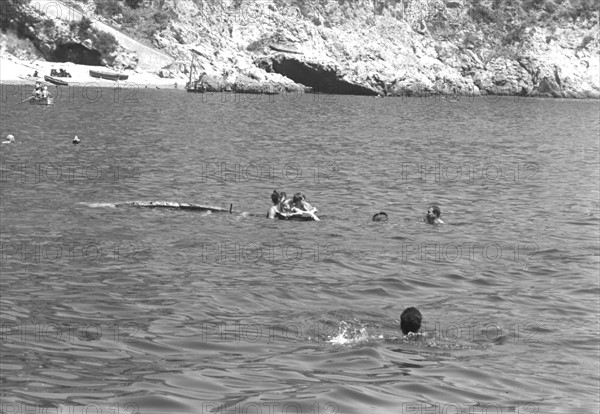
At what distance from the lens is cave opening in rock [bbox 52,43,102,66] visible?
98500 mm

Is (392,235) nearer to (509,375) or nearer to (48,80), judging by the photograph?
(509,375)

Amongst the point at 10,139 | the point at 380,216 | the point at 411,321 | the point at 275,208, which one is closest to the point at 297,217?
the point at 275,208

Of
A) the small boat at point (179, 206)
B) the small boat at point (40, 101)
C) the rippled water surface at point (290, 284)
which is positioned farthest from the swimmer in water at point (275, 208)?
the small boat at point (40, 101)

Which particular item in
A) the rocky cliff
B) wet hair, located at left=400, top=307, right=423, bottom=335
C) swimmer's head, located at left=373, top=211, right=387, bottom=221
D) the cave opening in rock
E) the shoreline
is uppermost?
the rocky cliff

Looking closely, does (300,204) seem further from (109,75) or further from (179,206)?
(109,75)

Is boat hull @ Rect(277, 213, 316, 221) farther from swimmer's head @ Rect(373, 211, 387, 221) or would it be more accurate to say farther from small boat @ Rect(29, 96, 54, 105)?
small boat @ Rect(29, 96, 54, 105)

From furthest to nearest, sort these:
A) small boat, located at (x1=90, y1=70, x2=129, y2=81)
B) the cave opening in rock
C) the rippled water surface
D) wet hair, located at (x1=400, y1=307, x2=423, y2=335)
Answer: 1. the cave opening in rock
2. small boat, located at (x1=90, y1=70, x2=129, y2=81)
3. wet hair, located at (x1=400, y1=307, x2=423, y2=335)
4. the rippled water surface

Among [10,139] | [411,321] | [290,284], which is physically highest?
[10,139]

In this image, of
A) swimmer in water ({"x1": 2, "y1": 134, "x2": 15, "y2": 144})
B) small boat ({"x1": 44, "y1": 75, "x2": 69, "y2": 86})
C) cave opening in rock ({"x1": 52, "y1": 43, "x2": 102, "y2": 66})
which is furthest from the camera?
cave opening in rock ({"x1": 52, "y1": 43, "x2": 102, "y2": 66})

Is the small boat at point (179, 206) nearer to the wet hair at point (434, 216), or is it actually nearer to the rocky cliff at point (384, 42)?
the wet hair at point (434, 216)

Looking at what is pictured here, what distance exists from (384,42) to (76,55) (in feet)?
126

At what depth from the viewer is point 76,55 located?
99375 millimetres

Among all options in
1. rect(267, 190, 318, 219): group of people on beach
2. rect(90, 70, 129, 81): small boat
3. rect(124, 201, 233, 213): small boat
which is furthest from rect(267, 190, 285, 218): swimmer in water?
rect(90, 70, 129, 81): small boat

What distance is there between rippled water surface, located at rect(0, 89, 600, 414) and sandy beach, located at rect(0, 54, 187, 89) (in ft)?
143
